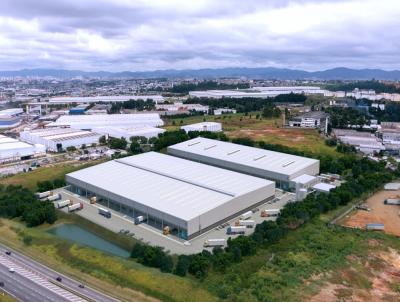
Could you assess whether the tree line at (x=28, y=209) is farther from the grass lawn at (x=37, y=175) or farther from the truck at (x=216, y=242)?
the truck at (x=216, y=242)

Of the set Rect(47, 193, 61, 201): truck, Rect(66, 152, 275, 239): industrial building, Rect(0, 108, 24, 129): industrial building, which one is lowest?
Rect(47, 193, 61, 201): truck

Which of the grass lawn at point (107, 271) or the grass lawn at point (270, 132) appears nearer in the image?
the grass lawn at point (107, 271)

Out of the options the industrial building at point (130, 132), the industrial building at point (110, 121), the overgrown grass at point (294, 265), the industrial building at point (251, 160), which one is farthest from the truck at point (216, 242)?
the industrial building at point (110, 121)

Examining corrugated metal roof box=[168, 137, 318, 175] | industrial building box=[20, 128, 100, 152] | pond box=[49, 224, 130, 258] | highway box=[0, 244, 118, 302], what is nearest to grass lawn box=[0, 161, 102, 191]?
industrial building box=[20, 128, 100, 152]

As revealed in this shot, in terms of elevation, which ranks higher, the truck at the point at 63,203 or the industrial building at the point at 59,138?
A: the industrial building at the point at 59,138

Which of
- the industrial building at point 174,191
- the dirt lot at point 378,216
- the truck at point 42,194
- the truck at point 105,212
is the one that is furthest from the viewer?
the truck at point 42,194

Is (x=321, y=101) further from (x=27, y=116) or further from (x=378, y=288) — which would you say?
(x=378, y=288)

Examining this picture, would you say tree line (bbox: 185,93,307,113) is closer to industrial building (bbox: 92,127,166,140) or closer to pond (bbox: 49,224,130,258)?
industrial building (bbox: 92,127,166,140)
